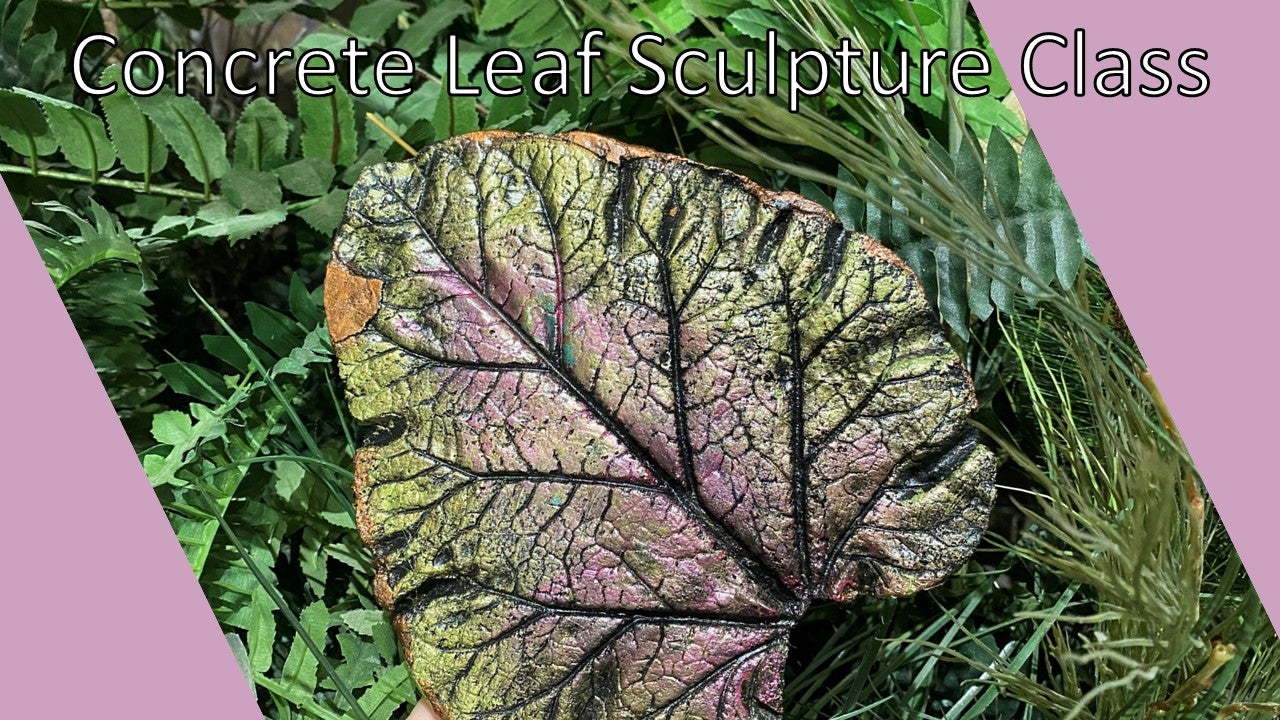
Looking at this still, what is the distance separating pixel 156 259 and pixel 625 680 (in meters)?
0.68

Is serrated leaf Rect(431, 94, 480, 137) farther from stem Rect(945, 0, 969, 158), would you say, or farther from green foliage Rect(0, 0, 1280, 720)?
stem Rect(945, 0, 969, 158)

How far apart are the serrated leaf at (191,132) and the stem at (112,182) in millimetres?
20

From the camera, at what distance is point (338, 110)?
1.07 metres

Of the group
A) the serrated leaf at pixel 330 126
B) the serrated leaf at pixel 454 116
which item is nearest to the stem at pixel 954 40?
the serrated leaf at pixel 454 116

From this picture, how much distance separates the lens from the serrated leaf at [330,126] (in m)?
1.07

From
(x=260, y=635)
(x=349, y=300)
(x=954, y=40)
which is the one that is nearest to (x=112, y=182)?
(x=349, y=300)

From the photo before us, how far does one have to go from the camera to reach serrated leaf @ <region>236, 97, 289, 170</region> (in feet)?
3.52

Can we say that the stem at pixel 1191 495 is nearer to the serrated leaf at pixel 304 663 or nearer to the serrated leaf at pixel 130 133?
the serrated leaf at pixel 304 663

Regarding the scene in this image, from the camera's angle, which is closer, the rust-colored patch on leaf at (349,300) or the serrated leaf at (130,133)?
the rust-colored patch on leaf at (349,300)

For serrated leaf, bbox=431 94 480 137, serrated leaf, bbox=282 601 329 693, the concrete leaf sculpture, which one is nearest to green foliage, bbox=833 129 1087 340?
the concrete leaf sculpture

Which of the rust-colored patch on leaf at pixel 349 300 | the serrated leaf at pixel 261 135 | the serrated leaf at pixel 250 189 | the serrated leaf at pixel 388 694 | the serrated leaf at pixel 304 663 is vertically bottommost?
the serrated leaf at pixel 388 694

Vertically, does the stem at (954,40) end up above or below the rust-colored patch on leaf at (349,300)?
above

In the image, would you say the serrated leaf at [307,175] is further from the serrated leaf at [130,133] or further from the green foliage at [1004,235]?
the green foliage at [1004,235]

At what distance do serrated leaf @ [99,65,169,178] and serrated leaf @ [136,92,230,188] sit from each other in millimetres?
14
